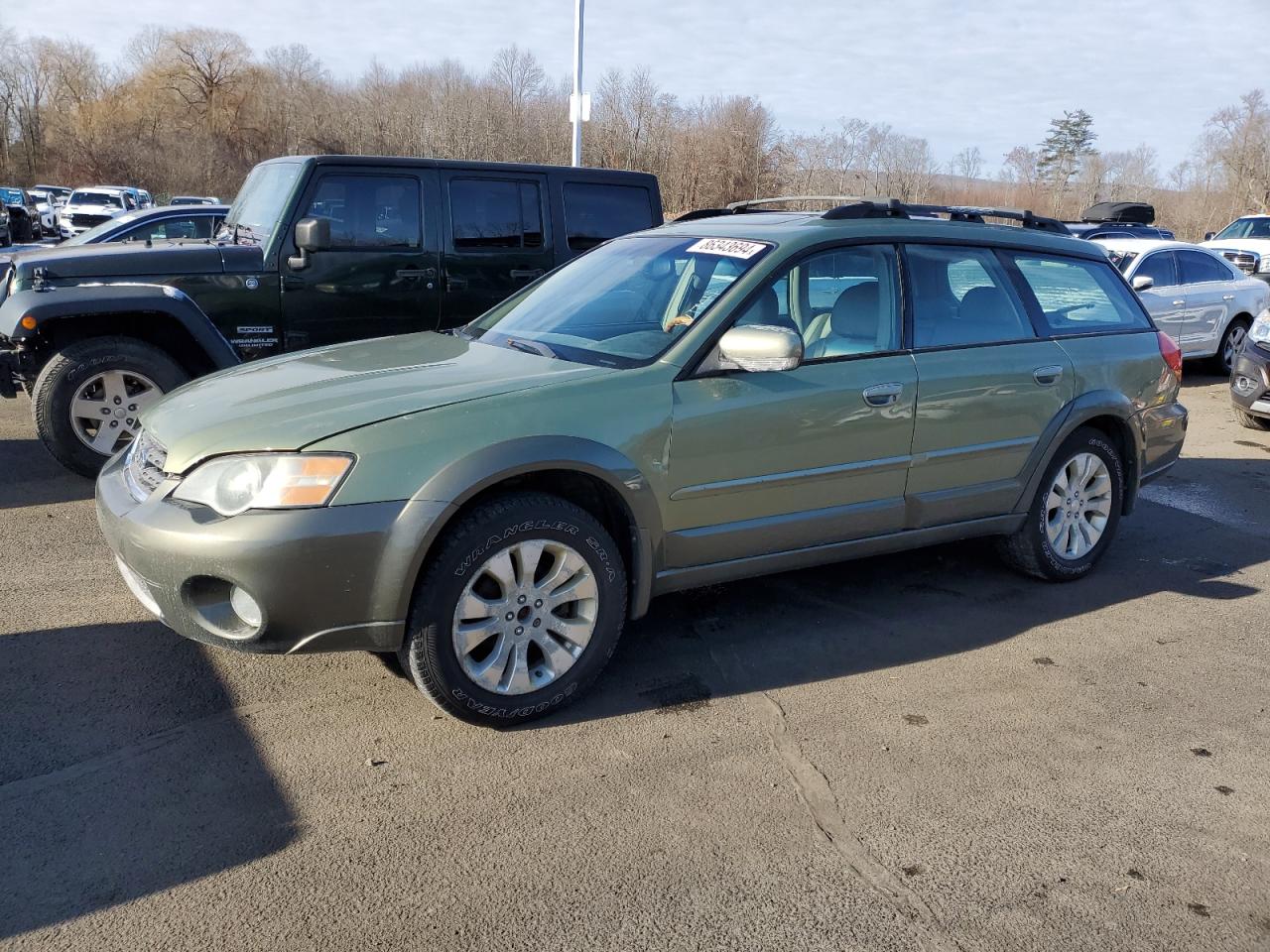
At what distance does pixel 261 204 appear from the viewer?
727 centimetres

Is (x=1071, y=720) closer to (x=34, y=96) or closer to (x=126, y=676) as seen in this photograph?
(x=126, y=676)

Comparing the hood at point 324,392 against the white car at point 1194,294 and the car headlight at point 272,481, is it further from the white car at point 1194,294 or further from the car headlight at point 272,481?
the white car at point 1194,294

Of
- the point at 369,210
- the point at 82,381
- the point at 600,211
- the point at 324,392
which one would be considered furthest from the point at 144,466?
the point at 600,211

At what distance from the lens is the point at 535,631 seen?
3.56 meters

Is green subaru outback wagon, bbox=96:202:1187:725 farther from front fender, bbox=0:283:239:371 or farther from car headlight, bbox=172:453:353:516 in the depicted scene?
front fender, bbox=0:283:239:371

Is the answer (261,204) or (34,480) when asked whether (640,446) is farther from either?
(261,204)

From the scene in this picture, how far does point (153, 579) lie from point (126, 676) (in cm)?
66

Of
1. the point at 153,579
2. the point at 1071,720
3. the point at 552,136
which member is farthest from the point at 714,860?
the point at 552,136

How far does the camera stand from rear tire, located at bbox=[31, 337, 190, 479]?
6.11m

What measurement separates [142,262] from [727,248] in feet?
13.3

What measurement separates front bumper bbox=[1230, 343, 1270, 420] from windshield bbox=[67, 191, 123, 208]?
3008 centimetres

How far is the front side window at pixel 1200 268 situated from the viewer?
11891 mm

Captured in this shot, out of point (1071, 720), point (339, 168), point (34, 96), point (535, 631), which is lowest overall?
point (1071, 720)

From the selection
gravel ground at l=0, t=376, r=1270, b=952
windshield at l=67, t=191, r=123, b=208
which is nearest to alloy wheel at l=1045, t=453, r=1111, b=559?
gravel ground at l=0, t=376, r=1270, b=952
